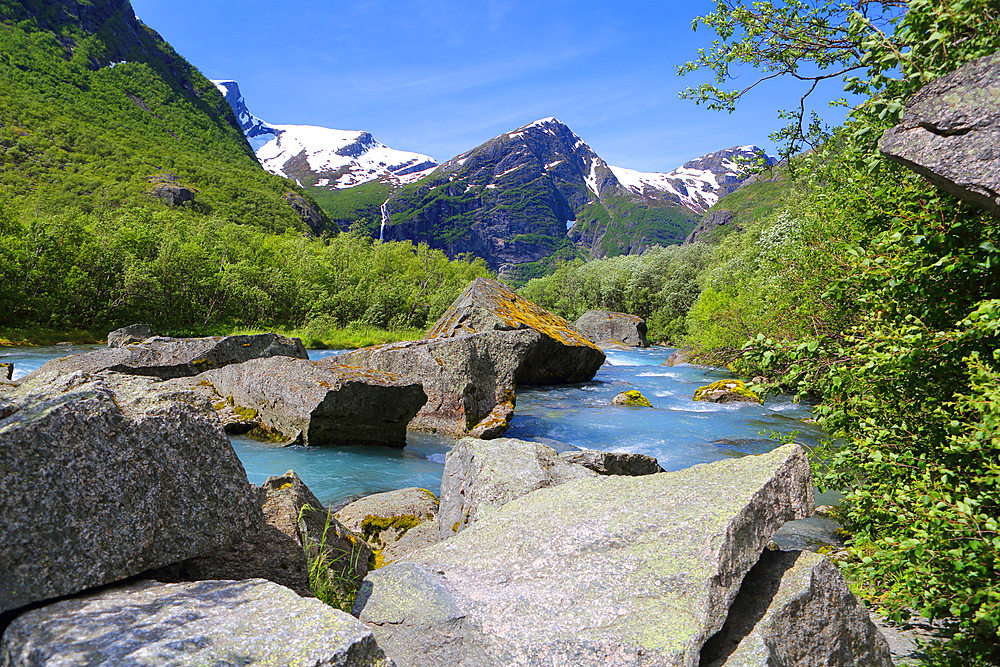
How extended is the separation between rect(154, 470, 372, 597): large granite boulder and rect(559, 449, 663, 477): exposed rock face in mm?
3635

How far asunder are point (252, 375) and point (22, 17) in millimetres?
161143

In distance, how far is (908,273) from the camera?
12.5ft

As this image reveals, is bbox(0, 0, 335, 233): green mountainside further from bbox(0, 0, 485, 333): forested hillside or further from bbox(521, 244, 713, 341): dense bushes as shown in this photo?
bbox(521, 244, 713, 341): dense bushes

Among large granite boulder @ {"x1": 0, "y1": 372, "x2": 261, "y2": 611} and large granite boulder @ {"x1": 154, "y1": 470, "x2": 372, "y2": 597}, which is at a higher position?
large granite boulder @ {"x1": 0, "y1": 372, "x2": 261, "y2": 611}

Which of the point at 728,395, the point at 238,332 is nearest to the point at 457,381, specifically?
the point at 728,395

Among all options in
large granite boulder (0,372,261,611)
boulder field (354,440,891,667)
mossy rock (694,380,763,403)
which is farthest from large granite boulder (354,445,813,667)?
mossy rock (694,380,763,403)

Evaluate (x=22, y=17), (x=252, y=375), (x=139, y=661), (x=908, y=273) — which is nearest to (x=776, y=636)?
(x=908, y=273)

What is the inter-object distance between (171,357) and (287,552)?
41.2ft

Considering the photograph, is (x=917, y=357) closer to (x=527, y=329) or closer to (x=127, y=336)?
(x=527, y=329)

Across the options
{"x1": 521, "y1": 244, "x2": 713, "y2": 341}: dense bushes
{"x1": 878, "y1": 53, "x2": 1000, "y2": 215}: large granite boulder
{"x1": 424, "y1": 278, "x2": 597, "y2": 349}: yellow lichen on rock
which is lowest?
{"x1": 424, "y1": 278, "x2": 597, "y2": 349}: yellow lichen on rock

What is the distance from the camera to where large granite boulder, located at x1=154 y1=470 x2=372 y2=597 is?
3766 millimetres

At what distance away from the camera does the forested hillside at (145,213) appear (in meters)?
30.4

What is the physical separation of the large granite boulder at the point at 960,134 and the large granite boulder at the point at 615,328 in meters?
45.2

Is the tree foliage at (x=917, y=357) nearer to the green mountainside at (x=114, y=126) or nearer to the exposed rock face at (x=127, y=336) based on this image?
the exposed rock face at (x=127, y=336)
